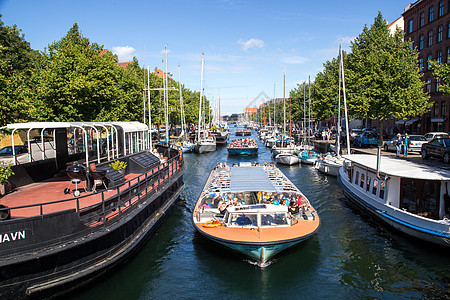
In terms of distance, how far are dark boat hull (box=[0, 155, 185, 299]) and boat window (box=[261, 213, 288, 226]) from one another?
5199mm

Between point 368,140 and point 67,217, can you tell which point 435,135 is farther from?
point 67,217

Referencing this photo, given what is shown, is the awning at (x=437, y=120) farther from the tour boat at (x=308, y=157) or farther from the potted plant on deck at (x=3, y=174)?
the potted plant on deck at (x=3, y=174)

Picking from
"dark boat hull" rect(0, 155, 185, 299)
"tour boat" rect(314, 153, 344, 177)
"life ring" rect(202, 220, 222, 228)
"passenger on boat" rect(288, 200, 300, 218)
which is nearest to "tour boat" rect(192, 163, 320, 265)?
"life ring" rect(202, 220, 222, 228)

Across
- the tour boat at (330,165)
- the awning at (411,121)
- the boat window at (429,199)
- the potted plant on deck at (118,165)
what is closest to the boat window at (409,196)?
the boat window at (429,199)

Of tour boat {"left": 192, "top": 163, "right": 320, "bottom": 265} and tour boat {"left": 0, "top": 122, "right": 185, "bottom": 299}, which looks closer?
tour boat {"left": 0, "top": 122, "right": 185, "bottom": 299}

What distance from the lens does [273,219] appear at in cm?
1406

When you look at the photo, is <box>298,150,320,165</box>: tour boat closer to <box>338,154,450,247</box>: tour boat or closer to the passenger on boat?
<box>338,154,450,247</box>: tour boat

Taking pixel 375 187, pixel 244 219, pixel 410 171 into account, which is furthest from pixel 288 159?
pixel 244 219

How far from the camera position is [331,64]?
185 ft

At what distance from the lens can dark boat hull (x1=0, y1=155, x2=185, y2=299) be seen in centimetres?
906

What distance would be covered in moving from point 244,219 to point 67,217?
6.72 meters

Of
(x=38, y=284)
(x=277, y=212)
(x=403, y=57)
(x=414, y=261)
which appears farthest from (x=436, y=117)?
(x=38, y=284)

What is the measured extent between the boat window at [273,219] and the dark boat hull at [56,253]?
5.20 metres

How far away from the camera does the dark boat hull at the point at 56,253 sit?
906 cm
